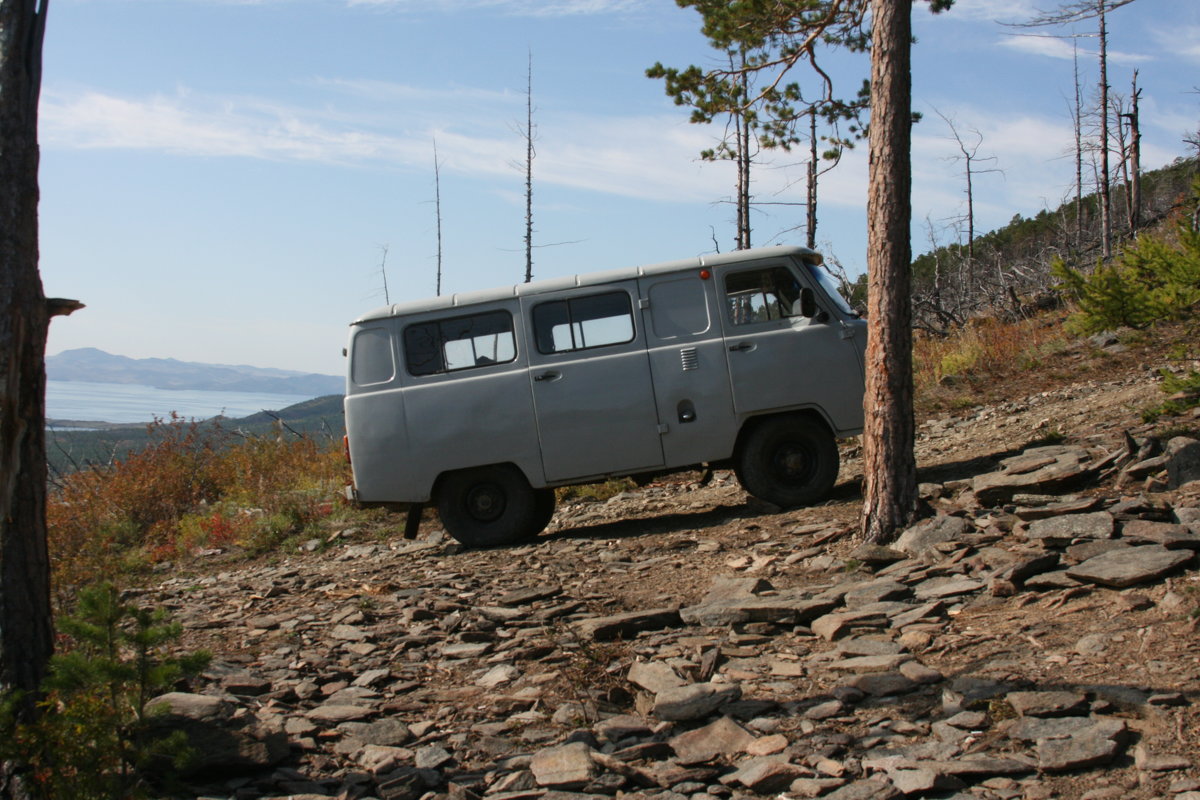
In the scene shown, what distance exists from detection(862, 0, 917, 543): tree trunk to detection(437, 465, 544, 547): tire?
11.6ft

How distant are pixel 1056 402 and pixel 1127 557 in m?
7.83

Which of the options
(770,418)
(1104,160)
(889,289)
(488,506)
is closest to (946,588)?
(889,289)

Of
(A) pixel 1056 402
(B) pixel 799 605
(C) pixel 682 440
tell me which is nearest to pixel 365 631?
(B) pixel 799 605

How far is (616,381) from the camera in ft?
32.2

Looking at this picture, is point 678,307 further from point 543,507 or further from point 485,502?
point 485,502

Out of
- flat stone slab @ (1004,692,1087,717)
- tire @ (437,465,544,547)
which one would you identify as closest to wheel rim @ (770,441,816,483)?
tire @ (437,465,544,547)

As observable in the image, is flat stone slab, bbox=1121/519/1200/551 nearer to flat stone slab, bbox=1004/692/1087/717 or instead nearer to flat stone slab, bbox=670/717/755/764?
flat stone slab, bbox=1004/692/1087/717

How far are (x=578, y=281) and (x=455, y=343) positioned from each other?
1369 millimetres

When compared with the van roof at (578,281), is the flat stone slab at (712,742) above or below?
below

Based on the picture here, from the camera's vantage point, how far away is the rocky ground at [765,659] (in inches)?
173

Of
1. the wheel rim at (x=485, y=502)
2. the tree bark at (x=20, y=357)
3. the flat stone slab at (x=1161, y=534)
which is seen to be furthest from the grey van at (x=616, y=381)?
the tree bark at (x=20, y=357)

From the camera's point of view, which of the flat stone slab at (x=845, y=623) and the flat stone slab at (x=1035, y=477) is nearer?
the flat stone slab at (x=845, y=623)

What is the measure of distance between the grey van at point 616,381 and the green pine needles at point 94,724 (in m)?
5.56

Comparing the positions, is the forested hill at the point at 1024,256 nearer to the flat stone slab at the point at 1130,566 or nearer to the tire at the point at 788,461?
the tire at the point at 788,461
